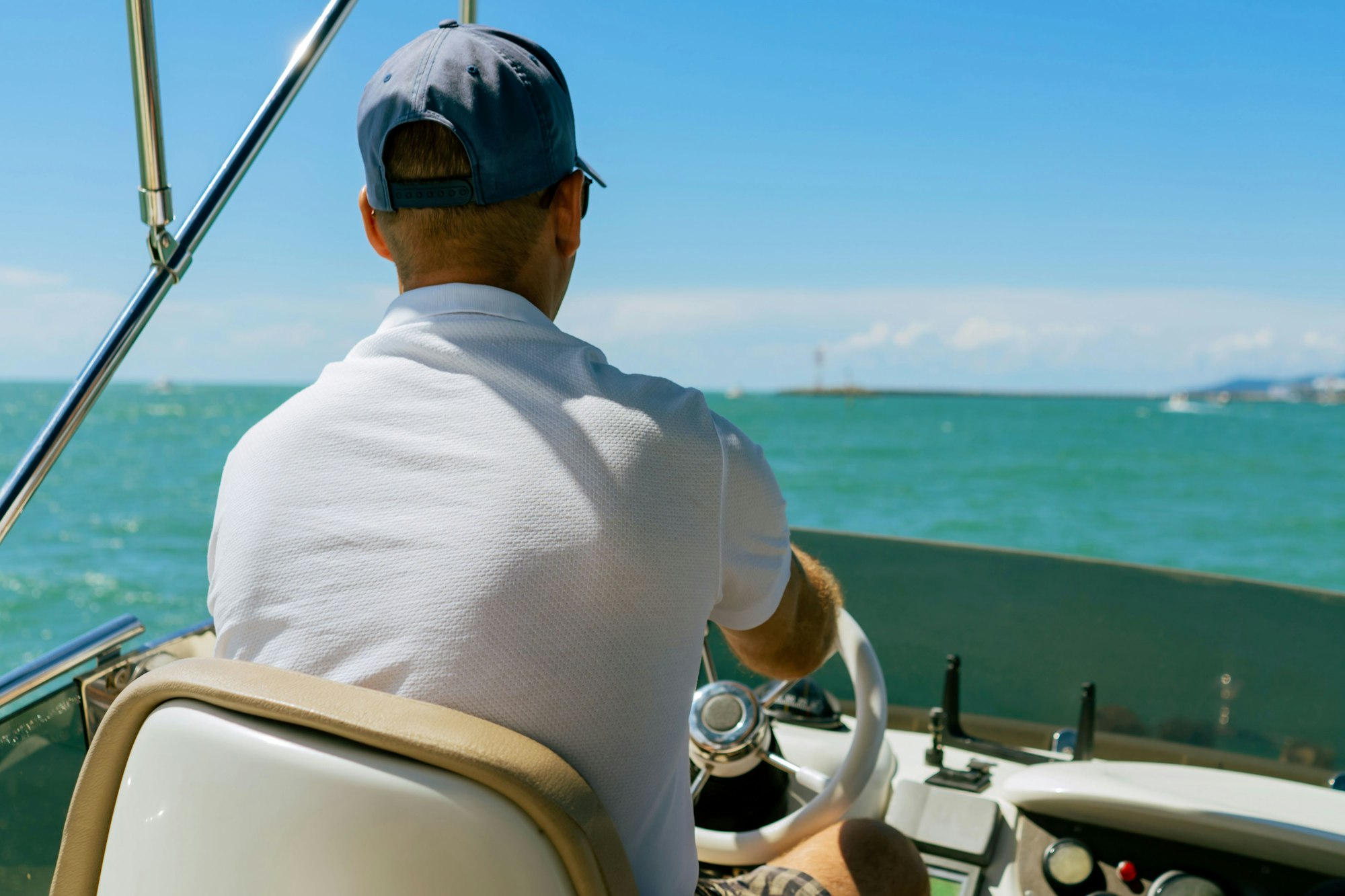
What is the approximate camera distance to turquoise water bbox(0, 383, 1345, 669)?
81.4 ft

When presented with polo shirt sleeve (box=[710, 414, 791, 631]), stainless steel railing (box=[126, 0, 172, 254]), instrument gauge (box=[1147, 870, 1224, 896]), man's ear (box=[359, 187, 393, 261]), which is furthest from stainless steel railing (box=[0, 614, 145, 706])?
instrument gauge (box=[1147, 870, 1224, 896])

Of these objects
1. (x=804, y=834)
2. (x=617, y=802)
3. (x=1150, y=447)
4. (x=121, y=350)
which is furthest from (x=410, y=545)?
(x=1150, y=447)

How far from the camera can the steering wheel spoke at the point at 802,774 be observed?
162cm

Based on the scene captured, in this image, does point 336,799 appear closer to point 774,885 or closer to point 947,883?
point 774,885

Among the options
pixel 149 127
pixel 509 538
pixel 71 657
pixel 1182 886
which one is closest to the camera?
pixel 509 538

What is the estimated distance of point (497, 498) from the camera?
0.81m

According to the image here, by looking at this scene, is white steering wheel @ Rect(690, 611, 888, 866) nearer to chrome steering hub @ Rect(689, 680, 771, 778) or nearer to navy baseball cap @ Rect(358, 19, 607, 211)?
chrome steering hub @ Rect(689, 680, 771, 778)

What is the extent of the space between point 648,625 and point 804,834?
31.1 inches

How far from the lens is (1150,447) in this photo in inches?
1734

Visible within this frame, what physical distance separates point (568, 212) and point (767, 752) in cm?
97

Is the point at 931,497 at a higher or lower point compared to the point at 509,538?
lower

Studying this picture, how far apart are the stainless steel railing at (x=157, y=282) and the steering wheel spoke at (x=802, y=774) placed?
42.1 inches

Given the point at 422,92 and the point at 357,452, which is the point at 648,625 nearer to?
the point at 357,452

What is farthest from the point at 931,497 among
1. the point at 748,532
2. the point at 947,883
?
the point at 748,532
